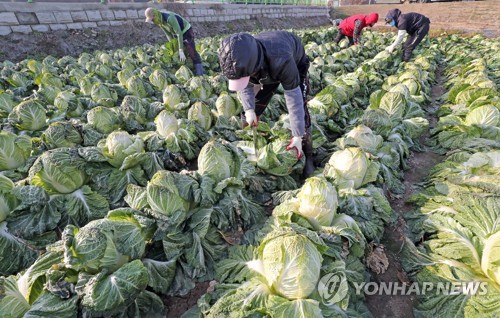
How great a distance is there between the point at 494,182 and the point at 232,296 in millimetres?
3928

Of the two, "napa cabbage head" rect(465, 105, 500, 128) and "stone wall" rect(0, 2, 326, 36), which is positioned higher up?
"stone wall" rect(0, 2, 326, 36)

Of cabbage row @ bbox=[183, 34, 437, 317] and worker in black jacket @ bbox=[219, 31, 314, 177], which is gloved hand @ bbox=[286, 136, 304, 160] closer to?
worker in black jacket @ bbox=[219, 31, 314, 177]

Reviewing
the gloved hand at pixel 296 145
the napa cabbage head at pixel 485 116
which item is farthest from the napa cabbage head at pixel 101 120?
the napa cabbage head at pixel 485 116

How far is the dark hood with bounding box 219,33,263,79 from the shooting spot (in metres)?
3.62

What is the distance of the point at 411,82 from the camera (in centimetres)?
870

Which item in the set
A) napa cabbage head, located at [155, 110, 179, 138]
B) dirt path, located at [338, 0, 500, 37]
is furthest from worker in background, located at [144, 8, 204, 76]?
dirt path, located at [338, 0, 500, 37]

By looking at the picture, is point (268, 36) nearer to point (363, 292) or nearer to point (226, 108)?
point (226, 108)

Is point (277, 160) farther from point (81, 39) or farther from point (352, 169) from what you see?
point (81, 39)

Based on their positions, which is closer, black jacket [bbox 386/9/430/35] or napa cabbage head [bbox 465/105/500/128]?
napa cabbage head [bbox 465/105/500/128]

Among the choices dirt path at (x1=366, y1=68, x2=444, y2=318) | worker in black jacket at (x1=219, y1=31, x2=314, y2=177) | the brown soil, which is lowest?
dirt path at (x1=366, y1=68, x2=444, y2=318)

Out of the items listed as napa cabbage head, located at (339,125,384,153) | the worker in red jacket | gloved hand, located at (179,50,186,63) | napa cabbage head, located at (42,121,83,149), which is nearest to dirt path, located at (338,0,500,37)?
the worker in red jacket

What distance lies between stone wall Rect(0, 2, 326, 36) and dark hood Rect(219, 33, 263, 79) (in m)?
14.3

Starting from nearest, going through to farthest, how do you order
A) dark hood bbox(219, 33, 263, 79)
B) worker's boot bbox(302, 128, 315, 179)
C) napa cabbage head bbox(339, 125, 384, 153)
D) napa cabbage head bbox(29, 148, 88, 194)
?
dark hood bbox(219, 33, 263, 79)
napa cabbage head bbox(29, 148, 88, 194)
napa cabbage head bbox(339, 125, 384, 153)
worker's boot bbox(302, 128, 315, 179)

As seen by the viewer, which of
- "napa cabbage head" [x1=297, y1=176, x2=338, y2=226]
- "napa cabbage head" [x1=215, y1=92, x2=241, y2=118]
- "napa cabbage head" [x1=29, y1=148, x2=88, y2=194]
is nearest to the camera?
"napa cabbage head" [x1=297, y1=176, x2=338, y2=226]
